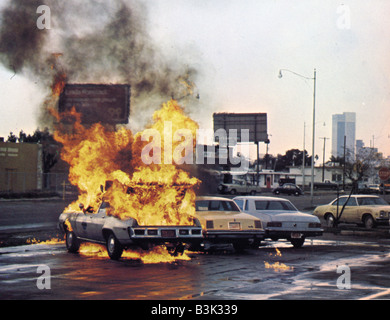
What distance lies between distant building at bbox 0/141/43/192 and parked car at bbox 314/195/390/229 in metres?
33.0

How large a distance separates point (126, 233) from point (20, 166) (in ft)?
145

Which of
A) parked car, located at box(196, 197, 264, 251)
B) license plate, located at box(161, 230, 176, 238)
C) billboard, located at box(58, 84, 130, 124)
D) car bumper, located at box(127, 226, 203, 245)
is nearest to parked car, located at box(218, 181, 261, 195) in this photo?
billboard, located at box(58, 84, 130, 124)

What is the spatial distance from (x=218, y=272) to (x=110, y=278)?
7.25 feet

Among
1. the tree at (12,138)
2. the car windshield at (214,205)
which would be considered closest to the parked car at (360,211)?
the car windshield at (214,205)

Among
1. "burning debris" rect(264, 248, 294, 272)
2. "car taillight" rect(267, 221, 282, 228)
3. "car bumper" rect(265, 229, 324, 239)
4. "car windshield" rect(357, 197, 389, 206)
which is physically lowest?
"burning debris" rect(264, 248, 294, 272)

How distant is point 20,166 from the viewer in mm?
55062

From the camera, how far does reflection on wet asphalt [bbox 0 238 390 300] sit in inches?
368

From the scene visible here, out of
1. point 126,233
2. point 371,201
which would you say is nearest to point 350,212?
point 371,201

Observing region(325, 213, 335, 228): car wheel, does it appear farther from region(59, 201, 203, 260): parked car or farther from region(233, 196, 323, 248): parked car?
region(59, 201, 203, 260): parked car

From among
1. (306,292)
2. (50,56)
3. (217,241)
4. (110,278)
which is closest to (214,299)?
(306,292)

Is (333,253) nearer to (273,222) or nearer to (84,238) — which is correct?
(273,222)
